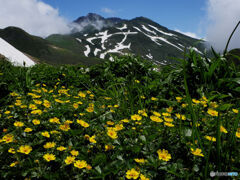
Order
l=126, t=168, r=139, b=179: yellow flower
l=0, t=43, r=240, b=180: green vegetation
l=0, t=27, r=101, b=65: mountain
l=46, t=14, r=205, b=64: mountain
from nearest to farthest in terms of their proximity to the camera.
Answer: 1. l=126, t=168, r=139, b=179: yellow flower
2. l=0, t=43, r=240, b=180: green vegetation
3. l=0, t=27, r=101, b=65: mountain
4. l=46, t=14, r=205, b=64: mountain

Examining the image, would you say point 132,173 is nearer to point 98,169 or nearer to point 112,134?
point 98,169

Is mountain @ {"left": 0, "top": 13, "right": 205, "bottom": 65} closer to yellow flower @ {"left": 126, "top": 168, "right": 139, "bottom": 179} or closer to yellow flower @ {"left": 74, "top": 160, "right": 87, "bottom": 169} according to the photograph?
yellow flower @ {"left": 74, "top": 160, "right": 87, "bottom": 169}

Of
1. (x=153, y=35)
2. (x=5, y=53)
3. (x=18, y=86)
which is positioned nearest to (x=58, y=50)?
(x=153, y=35)

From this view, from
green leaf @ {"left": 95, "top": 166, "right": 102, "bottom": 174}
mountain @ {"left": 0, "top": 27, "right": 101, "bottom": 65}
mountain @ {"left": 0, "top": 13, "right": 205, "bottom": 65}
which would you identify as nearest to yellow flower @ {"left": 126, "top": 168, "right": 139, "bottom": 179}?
green leaf @ {"left": 95, "top": 166, "right": 102, "bottom": 174}

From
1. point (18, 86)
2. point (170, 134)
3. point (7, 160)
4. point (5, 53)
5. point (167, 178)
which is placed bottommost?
point (167, 178)

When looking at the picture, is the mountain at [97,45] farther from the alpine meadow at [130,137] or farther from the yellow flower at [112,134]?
the yellow flower at [112,134]

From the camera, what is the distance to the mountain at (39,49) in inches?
4065

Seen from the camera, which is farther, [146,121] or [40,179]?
[146,121]

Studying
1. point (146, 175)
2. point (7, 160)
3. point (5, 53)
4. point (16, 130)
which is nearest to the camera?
point (146, 175)

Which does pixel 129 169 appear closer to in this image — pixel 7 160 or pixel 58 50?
pixel 7 160

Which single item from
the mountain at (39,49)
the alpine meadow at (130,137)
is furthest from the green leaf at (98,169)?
the mountain at (39,49)

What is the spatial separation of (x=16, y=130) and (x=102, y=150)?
89 centimetres

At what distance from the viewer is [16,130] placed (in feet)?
5.97

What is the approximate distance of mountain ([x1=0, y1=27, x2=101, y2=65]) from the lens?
10325 centimetres
